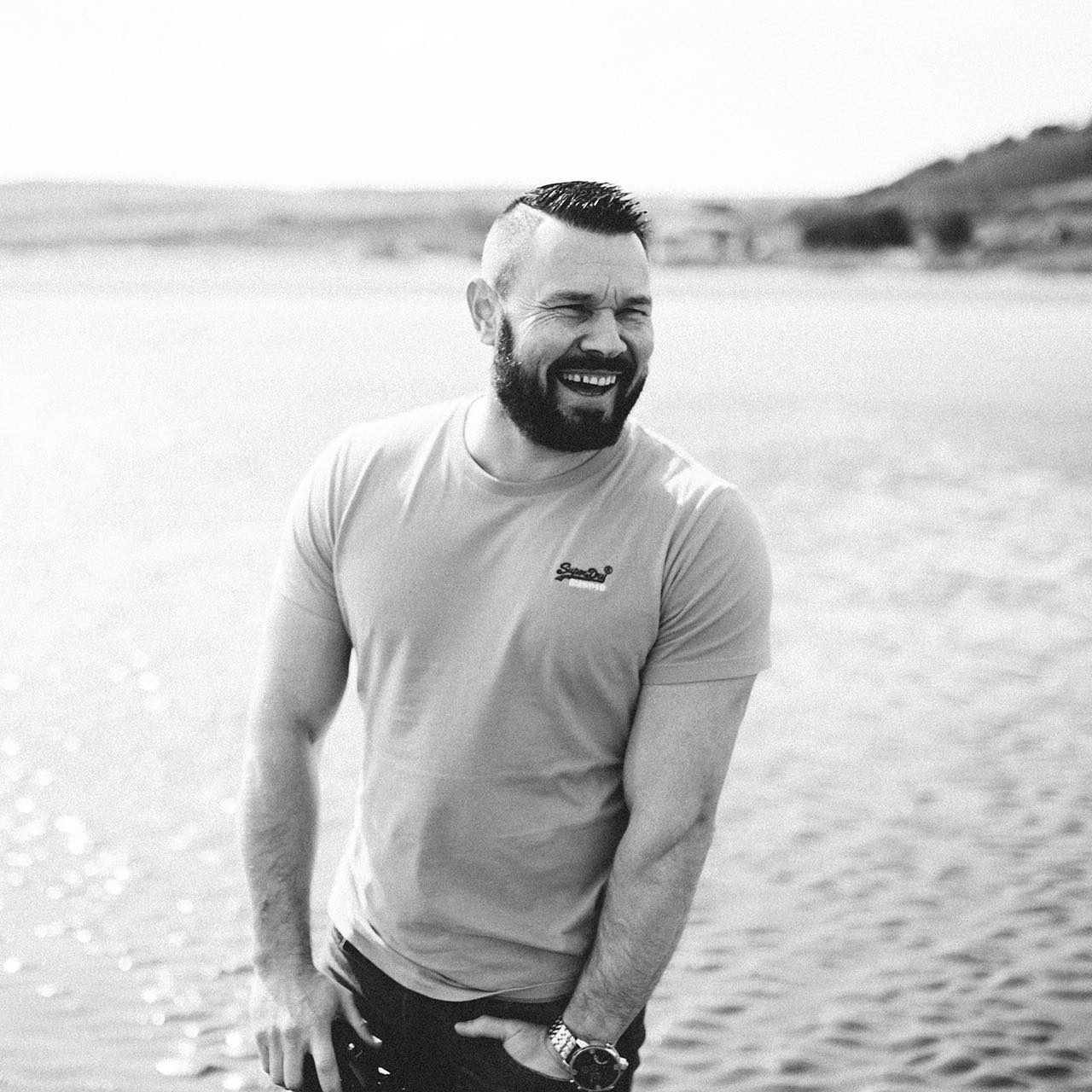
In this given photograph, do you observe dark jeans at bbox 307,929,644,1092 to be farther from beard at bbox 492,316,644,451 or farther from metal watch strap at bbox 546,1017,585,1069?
beard at bbox 492,316,644,451

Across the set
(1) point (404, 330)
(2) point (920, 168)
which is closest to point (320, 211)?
(1) point (404, 330)

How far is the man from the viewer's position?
199 centimetres

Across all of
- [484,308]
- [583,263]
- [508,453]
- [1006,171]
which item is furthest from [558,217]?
[1006,171]

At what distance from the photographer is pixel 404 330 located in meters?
25.8

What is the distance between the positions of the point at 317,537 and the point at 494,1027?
69 centimetres

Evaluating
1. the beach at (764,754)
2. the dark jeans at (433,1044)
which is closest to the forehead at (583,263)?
the dark jeans at (433,1044)

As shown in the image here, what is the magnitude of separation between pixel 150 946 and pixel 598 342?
313cm

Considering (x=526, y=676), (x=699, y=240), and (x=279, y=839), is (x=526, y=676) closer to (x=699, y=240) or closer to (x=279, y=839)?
(x=279, y=839)

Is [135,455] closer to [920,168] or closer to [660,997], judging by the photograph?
[660,997]

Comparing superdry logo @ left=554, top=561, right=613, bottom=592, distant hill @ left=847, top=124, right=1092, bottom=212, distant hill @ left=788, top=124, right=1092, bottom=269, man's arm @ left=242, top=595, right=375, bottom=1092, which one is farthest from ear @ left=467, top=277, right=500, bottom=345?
distant hill @ left=847, top=124, right=1092, bottom=212

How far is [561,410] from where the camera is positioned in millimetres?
2018

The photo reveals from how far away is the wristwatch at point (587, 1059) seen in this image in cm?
204

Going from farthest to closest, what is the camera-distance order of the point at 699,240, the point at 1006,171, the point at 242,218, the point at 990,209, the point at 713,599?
1. the point at 1006,171
2. the point at 990,209
3. the point at 242,218
4. the point at 699,240
5. the point at 713,599

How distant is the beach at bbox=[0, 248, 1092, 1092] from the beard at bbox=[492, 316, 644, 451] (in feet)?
7.86
